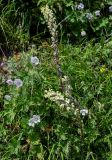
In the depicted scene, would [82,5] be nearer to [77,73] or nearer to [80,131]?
[77,73]

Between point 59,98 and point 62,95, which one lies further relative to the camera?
point 62,95

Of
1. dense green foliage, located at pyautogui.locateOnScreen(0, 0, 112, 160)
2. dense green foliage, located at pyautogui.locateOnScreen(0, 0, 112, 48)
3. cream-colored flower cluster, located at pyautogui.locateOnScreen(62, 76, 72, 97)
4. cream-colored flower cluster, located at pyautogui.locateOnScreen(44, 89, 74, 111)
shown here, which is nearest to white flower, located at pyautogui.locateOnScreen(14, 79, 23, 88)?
dense green foliage, located at pyautogui.locateOnScreen(0, 0, 112, 160)

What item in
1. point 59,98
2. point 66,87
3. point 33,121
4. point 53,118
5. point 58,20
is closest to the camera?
point 59,98

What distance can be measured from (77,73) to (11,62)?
577 mm

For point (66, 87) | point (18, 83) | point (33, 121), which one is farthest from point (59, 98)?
point (18, 83)

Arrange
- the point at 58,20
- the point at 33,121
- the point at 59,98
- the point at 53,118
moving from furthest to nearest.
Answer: the point at 58,20, the point at 53,118, the point at 33,121, the point at 59,98

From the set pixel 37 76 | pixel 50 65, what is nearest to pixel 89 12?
pixel 50 65

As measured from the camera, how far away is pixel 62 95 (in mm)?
3557

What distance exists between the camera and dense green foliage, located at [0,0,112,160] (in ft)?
12.2

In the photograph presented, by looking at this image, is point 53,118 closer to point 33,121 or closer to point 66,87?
point 33,121

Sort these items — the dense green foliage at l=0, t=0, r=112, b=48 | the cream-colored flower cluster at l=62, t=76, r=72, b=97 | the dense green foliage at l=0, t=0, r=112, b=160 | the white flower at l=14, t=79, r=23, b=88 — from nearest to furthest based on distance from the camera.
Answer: the cream-colored flower cluster at l=62, t=76, r=72, b=97, the dense green foliage at l=0, t=0, r=112, b=160, the white flower at l=14, t=79, r=23, b=88, the dense green foliage at l=0, t=0, r=112, b=48

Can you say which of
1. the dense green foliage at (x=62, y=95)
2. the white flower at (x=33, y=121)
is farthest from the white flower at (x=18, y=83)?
the white flower at (x=33, y=121)

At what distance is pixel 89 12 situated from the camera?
4945 mm

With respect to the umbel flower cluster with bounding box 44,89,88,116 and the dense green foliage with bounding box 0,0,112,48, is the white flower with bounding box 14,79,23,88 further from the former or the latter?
the dense green foliage with bounding box 0,0,112,48
